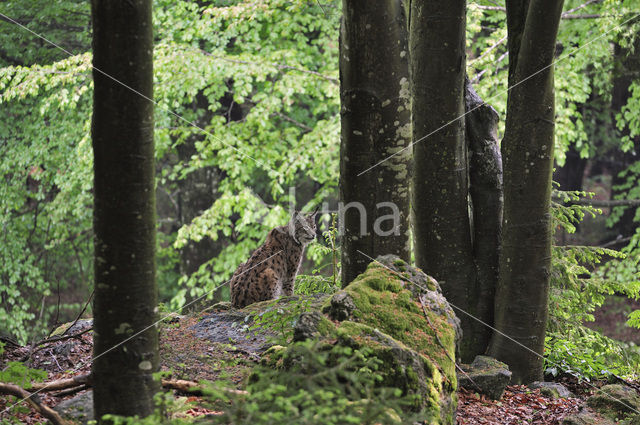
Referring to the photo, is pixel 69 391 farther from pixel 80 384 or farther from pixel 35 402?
pixel 35 402

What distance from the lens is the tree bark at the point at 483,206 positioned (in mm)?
5699

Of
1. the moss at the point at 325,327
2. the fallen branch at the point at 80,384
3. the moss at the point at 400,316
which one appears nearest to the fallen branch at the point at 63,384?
the fallen branch at the point at 80,384

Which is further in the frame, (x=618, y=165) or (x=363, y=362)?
(x=618, y=165)

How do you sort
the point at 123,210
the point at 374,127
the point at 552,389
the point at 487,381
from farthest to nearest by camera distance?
the point at 552,389 → the point at 487,381 → the point at 374,127 → the point at 123,210

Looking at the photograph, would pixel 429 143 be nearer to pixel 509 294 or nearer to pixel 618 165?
pixel 509 294

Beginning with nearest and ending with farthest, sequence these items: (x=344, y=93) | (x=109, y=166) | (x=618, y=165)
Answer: (x=109, y=166) < (x=344, y=93) < (x=618, y=165)

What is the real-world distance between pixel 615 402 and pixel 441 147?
8.40ft

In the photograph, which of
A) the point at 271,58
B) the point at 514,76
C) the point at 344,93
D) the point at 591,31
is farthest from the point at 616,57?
the point at 344,93

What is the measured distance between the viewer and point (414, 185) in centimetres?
552

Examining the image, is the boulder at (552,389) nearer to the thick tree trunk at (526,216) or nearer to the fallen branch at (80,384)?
the thick tree trunk at (526,216)

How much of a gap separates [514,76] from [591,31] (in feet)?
24.3

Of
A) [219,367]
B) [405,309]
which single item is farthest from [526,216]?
[219,367]

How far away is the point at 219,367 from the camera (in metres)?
4.27

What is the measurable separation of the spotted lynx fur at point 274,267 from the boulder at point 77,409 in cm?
279
